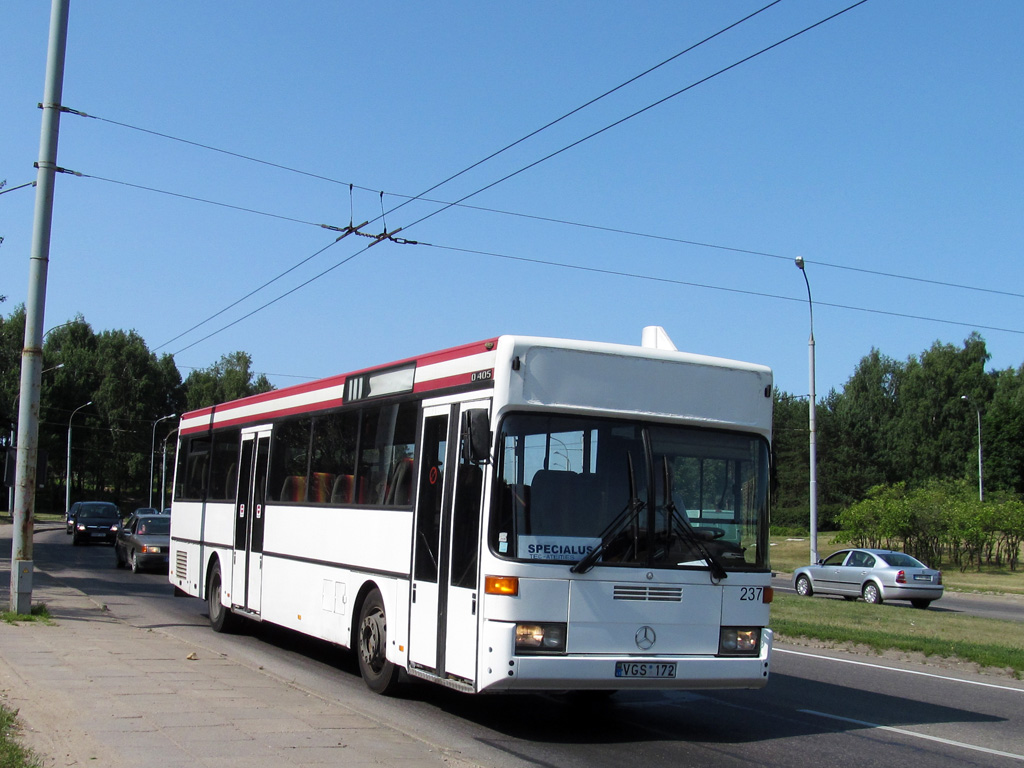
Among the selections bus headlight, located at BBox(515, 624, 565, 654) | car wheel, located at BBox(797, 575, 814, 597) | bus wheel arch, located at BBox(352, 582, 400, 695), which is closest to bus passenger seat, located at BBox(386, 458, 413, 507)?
bus wheel arch, located at BBox(352, 582, 400, 695)

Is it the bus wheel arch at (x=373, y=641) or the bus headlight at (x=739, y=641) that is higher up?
the bus headlight at (x=739, y=641)

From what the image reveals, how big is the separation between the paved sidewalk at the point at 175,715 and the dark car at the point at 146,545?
15.7 metres

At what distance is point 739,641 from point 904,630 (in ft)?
40.1

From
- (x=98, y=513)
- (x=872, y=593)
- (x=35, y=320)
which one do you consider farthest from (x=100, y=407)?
(x=35, y=320)

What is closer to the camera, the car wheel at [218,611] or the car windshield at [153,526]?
the car wheel at [218,611]

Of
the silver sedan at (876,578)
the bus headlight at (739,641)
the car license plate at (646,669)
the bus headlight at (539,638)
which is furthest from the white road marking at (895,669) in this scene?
the silver sedan at (876,578)

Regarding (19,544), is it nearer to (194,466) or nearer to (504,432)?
(194,466)

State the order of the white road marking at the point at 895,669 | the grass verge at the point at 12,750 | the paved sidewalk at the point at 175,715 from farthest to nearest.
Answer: the white road marking at the point at 895,669 → the paved sidewalk at the point at 175,715 → the grass verge at the point at 12,750

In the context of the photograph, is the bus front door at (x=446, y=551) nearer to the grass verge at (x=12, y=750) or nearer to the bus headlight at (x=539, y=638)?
the bus headlight at (x=539, y=638)

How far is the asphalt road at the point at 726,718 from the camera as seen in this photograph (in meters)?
7.75

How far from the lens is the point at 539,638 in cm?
773

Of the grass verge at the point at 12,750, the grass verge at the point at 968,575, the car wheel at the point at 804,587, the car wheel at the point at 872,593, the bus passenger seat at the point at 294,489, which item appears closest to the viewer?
the grass verge at the point at 12,750

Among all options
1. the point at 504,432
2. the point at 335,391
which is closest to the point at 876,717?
the point at 504,432

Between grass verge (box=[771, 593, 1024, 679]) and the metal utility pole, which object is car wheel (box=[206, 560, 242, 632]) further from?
grass verge (box=[771, 593, 1024, 679])
